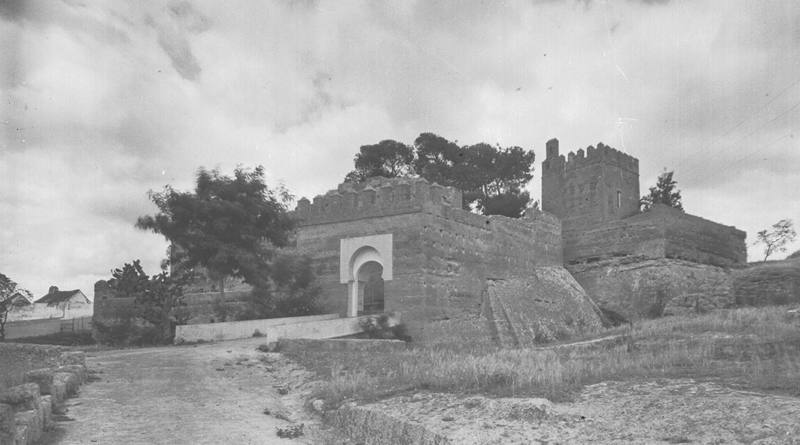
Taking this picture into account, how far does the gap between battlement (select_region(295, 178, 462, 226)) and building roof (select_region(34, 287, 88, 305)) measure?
33.6 meters

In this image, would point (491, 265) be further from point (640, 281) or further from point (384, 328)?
point (640, 281)

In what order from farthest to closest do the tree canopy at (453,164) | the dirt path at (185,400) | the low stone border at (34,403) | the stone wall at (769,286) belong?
the tree canopy at (453,164) → the stone wall at (769,286) → the dirt path at (185,400) → the low stone border at (34,403)

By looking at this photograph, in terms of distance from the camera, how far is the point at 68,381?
10.0 metres

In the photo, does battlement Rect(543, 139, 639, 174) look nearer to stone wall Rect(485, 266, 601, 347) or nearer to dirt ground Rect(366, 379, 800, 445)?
stone wall Rect(485, 266, 601, 347)

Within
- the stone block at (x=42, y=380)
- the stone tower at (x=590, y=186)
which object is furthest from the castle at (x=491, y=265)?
the stone block at (x=42, y=380)

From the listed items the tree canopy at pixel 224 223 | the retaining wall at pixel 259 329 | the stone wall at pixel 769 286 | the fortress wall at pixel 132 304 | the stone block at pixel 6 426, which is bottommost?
the stone block at pixel 6 426

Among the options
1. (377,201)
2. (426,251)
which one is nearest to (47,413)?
(426,251)

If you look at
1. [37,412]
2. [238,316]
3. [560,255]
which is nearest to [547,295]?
[560,255]

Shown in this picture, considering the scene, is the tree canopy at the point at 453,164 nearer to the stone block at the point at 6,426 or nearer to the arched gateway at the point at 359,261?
the arched gateway at the point at 359,261

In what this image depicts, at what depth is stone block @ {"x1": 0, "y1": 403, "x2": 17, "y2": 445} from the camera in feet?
20.3

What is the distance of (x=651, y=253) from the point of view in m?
27.9

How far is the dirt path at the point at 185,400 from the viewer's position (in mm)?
8156

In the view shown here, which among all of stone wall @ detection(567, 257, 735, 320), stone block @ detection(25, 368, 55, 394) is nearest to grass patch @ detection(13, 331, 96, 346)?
stone block @ detection(25, 368, 55, 394)

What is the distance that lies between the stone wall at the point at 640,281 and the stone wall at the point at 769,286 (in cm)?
519
